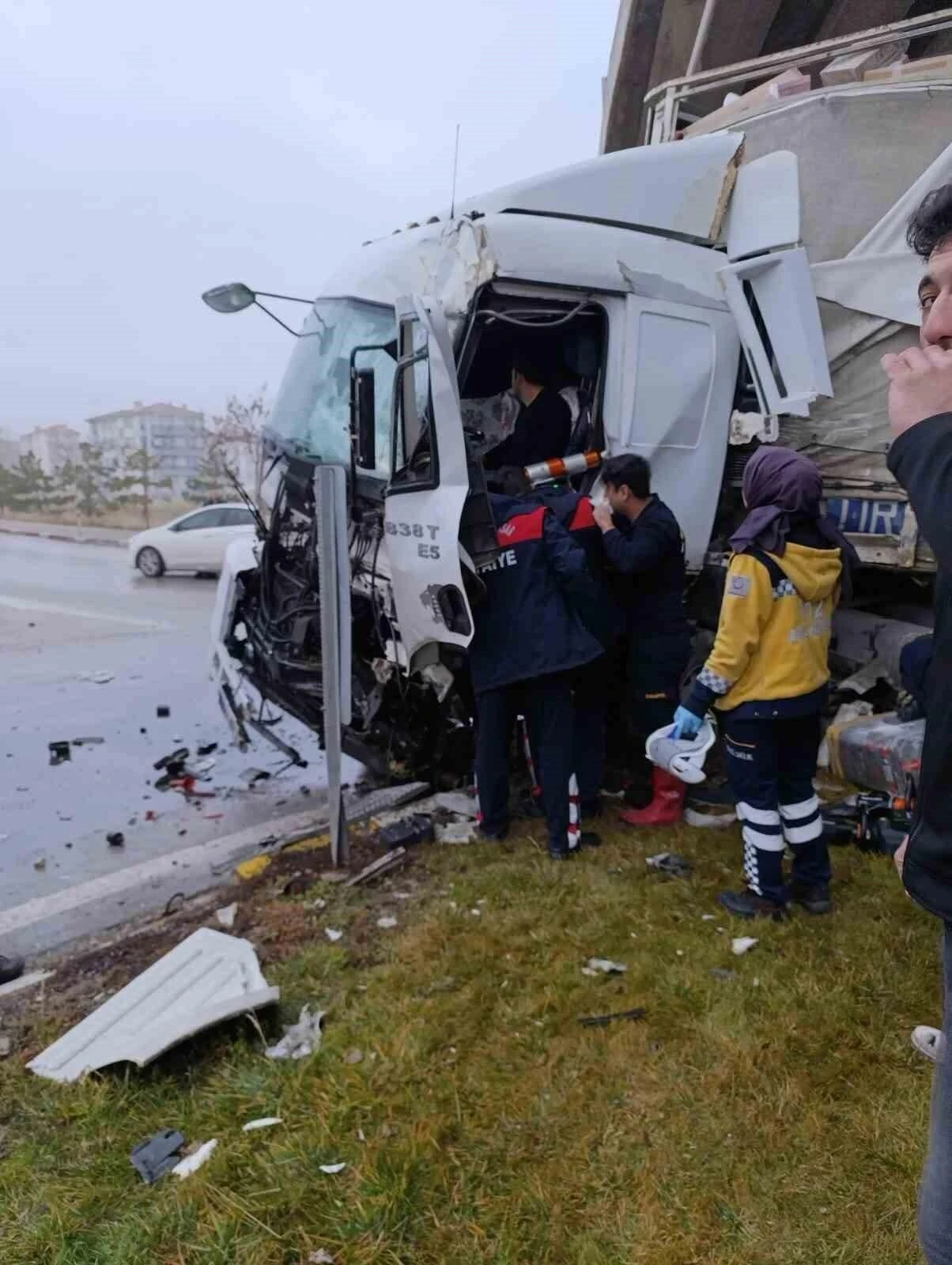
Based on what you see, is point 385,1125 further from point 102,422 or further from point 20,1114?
point 102,422

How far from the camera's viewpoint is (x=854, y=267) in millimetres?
4520

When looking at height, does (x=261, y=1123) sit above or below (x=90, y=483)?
below

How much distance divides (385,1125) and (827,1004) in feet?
4.61

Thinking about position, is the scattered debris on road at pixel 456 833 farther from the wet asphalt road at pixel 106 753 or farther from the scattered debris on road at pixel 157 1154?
the scattered debris on road at pixel 157 1154

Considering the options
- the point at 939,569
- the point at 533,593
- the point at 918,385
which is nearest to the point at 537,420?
the point at 533,593

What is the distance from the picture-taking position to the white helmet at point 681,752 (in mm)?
3111

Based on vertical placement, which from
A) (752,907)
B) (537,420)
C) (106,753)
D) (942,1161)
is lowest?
(106,753)

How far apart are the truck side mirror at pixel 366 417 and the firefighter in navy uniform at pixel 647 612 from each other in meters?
1.10

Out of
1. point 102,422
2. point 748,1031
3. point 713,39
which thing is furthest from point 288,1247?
point 102,422

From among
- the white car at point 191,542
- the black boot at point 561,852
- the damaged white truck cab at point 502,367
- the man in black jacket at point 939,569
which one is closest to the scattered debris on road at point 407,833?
the damaged white truck cab at point 502,367

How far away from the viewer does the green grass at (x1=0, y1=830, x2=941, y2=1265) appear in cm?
203

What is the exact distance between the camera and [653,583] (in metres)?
4.21

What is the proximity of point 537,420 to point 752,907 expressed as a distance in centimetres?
262

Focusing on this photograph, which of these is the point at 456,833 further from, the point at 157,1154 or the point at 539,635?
the point at 157,1154
